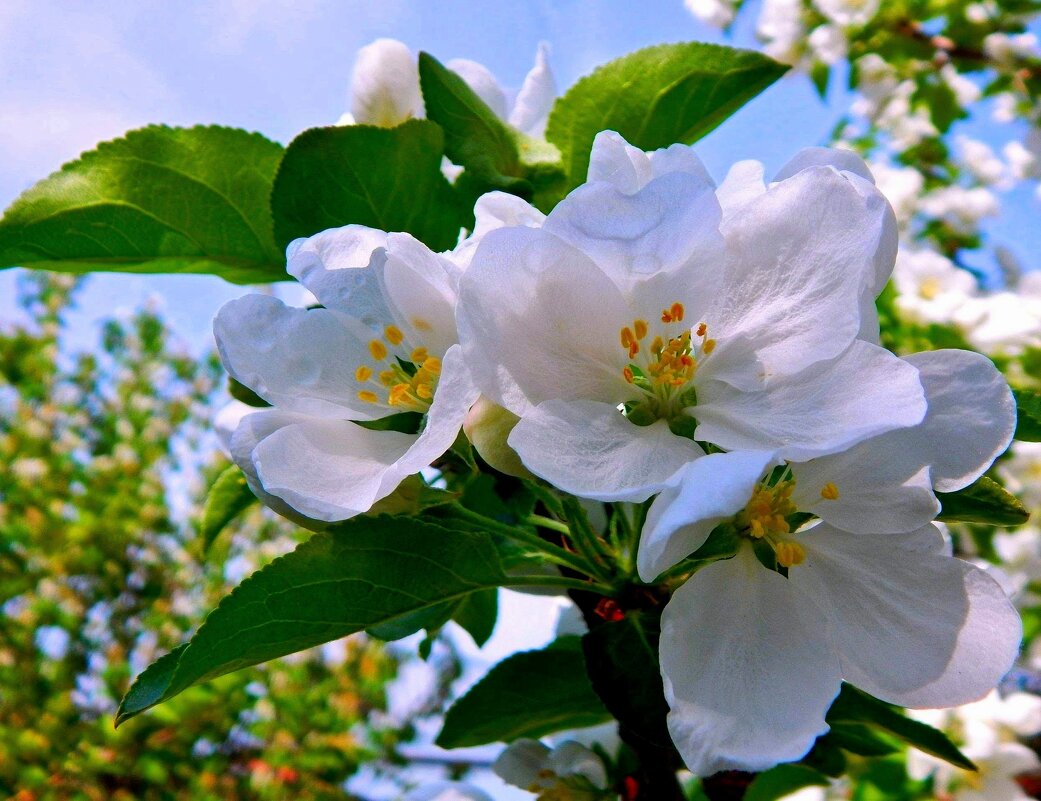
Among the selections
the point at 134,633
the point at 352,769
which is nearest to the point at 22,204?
the point at 352,769

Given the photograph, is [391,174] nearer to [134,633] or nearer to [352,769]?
[352,769]

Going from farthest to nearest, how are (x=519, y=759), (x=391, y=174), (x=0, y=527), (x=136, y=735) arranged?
(x=0, y=527) < (x=136, y=735) < (x=519, y=759) < (x=391, y=174)

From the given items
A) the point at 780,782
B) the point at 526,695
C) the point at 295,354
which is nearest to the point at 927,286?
the point at 780,782

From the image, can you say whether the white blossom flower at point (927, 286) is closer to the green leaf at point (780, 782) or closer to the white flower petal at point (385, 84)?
the green leaf at point (780, 782)

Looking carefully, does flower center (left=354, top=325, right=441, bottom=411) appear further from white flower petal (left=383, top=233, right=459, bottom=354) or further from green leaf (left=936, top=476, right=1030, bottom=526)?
green leaf (left=936, top=476, right=1030, bottom=526)

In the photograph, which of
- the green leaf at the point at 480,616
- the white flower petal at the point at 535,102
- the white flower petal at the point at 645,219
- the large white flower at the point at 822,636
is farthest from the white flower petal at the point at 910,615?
the white flower petal at the point at 535,102

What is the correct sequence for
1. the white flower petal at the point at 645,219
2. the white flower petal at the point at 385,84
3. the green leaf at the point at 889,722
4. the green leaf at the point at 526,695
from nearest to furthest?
the white flower petal at the point at 645,219 → the green leaf at the point at 889,722 → the green leaf at the point at 526,695 → the white flower petal at the point at 385,84
